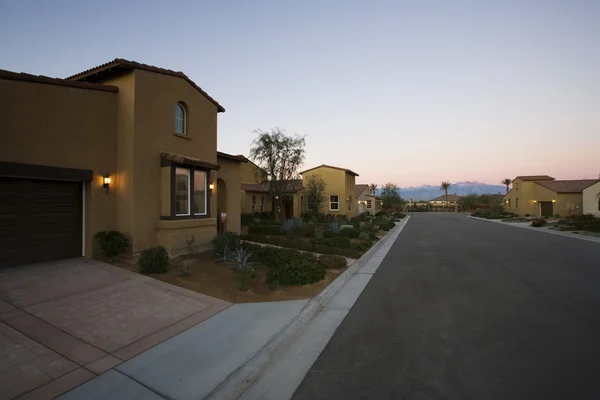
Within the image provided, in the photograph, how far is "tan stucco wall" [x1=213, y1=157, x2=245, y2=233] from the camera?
1529 centimetres

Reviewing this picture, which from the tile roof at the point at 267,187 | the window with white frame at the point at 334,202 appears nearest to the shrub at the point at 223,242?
the tile roof at the point at 267,187

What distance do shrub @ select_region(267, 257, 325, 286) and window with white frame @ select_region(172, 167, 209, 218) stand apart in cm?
431

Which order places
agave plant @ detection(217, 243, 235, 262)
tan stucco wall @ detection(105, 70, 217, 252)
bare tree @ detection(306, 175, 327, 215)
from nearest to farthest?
tan stucco wall @ detection(105, 70, 217, 252) < agave plant @ detection(217, 243, 235, 262) < bare tree @ detection(306, 175, 327, 215)

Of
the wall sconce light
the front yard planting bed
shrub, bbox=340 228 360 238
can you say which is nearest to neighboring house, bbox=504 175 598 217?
shrub, bbox=340 228 360 238

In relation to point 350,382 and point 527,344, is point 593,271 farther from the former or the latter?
point 350,382

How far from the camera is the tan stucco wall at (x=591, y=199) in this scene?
40719mm

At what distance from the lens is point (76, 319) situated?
5.49 meters

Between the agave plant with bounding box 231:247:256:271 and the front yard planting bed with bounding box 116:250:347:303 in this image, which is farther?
the agave plant with bounding box 231:247:256:271

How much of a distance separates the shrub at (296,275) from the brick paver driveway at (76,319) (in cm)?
187

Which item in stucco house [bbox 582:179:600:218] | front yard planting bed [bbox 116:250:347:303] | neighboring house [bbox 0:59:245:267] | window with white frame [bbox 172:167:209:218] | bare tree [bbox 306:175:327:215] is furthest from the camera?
stucco house [bbox 582:179:600:218]

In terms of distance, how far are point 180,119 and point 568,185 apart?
56.3 metres

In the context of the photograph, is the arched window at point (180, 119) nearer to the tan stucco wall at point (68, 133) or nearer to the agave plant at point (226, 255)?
the tan stucco wall at point (68, 133)

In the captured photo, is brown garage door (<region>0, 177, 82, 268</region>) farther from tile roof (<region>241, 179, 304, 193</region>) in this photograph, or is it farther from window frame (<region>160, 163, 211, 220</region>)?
tile roof (<region>241, 179, 304, 193</region>)

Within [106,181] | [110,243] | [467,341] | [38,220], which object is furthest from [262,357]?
[106,181]
